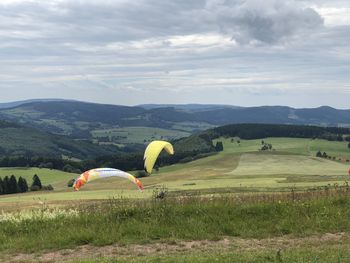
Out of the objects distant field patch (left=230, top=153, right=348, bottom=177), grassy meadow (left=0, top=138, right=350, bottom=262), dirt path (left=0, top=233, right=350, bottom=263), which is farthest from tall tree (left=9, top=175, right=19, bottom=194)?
dirt path (left=0, top=233, right=350, bottom=263)

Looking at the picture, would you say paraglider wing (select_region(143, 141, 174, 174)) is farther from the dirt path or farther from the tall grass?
the dirt path

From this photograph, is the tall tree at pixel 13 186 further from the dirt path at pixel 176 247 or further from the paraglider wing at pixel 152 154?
the dirt path at pixel 176 247

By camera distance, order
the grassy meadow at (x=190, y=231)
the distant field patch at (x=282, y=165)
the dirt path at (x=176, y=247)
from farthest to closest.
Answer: the distant field patch at (x=282, y=165) → the dirt path at (x=176, y=247) → the grassy meadow at (x=190, y=231)

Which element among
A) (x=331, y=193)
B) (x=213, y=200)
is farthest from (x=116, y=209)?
(x=331, y=193)

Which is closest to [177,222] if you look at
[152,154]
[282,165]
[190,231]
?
[190,231]

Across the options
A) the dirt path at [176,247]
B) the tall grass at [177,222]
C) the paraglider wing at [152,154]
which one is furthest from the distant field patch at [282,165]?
the dirt path at [176,247]

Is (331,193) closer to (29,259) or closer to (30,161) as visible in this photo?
(29,259)
